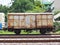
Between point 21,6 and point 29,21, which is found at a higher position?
point 21,6

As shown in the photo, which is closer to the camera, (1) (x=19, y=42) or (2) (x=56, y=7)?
(1) (x=19, y=42)

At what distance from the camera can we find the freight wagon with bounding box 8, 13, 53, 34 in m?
23.8

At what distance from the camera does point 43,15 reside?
24.1m

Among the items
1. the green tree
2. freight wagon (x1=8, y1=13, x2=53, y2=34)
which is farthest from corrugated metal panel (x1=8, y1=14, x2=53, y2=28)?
the green tree

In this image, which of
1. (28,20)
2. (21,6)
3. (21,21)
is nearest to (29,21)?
(28,20)

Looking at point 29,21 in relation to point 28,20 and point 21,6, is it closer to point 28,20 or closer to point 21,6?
point 28,20

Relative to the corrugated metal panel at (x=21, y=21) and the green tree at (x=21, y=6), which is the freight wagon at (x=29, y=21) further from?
the green tree at (x=21, y=6)

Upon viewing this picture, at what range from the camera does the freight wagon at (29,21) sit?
23.8 m

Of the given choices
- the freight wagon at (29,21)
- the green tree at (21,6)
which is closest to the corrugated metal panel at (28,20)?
the freight wagon at (29,21)

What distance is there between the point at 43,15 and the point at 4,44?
11.6 m

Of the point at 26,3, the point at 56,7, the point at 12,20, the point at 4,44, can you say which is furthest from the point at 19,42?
the point at 56,7

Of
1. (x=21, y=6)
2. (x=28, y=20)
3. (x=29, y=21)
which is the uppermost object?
(x=21, y=6)

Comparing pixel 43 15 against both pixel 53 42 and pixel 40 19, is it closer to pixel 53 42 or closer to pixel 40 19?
pixel 40 19

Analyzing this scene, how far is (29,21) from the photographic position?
78.9 feet
